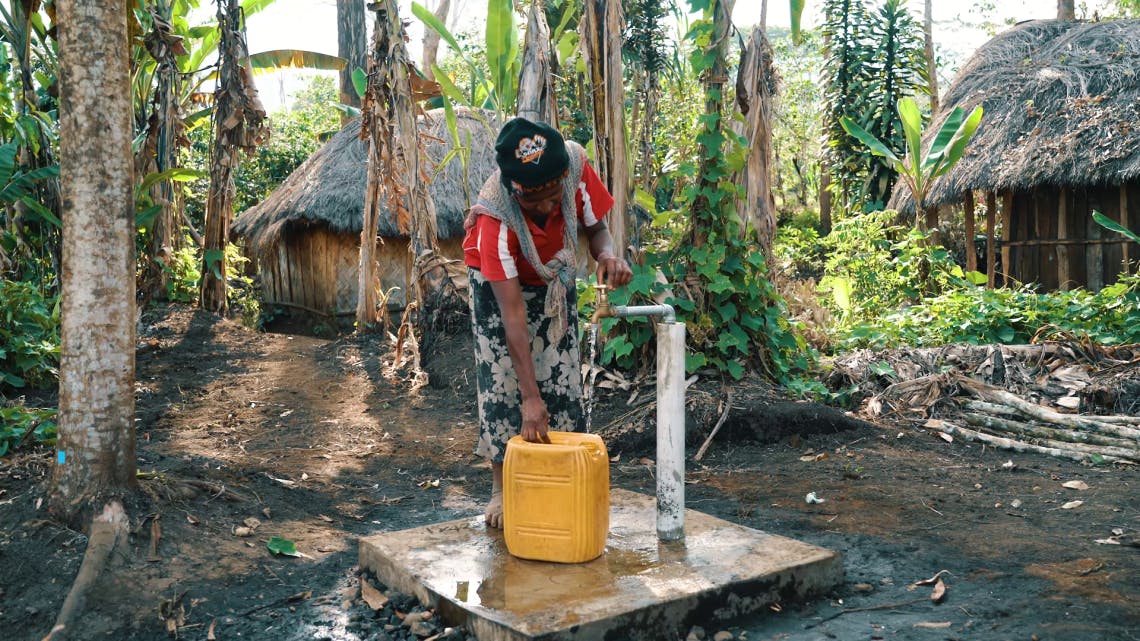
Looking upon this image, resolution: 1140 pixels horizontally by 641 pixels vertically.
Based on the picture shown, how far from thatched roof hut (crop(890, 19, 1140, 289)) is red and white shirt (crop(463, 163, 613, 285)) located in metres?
8.39

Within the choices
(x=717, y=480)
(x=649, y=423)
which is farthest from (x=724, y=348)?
(x=717, y=480)

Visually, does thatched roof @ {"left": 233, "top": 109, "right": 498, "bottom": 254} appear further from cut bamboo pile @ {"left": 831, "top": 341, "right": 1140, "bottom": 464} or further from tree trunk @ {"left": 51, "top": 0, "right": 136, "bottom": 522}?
tree trunk @ {"left": 51, "top": 0, "right": 136, "bottom": 522}

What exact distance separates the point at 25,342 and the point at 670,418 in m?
4.55

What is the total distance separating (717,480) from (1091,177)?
7748 mm

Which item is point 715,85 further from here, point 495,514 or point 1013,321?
point 495,514

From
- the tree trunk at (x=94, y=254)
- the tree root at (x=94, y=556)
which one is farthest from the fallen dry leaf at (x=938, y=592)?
the tree trunk at (x=94, y=254)

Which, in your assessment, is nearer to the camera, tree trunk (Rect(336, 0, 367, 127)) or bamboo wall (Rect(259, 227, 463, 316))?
bamboo wall (Rect(259, 227, 463, 316))

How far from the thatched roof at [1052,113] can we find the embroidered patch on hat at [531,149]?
9127 mm

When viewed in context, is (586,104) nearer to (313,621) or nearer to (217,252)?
(217,252)

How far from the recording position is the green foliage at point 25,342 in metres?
5.57

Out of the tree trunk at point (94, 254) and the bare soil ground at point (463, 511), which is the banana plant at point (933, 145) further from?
the tree trunk at point (94, 254)

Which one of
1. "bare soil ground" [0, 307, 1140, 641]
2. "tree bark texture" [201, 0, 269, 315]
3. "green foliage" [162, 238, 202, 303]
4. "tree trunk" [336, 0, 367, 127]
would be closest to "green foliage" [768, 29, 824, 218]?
"tree trunk" [336, 0, 367, 127]

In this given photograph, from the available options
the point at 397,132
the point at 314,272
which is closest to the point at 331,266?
the point at 314,272

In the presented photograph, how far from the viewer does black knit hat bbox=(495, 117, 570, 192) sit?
9.05 ft
